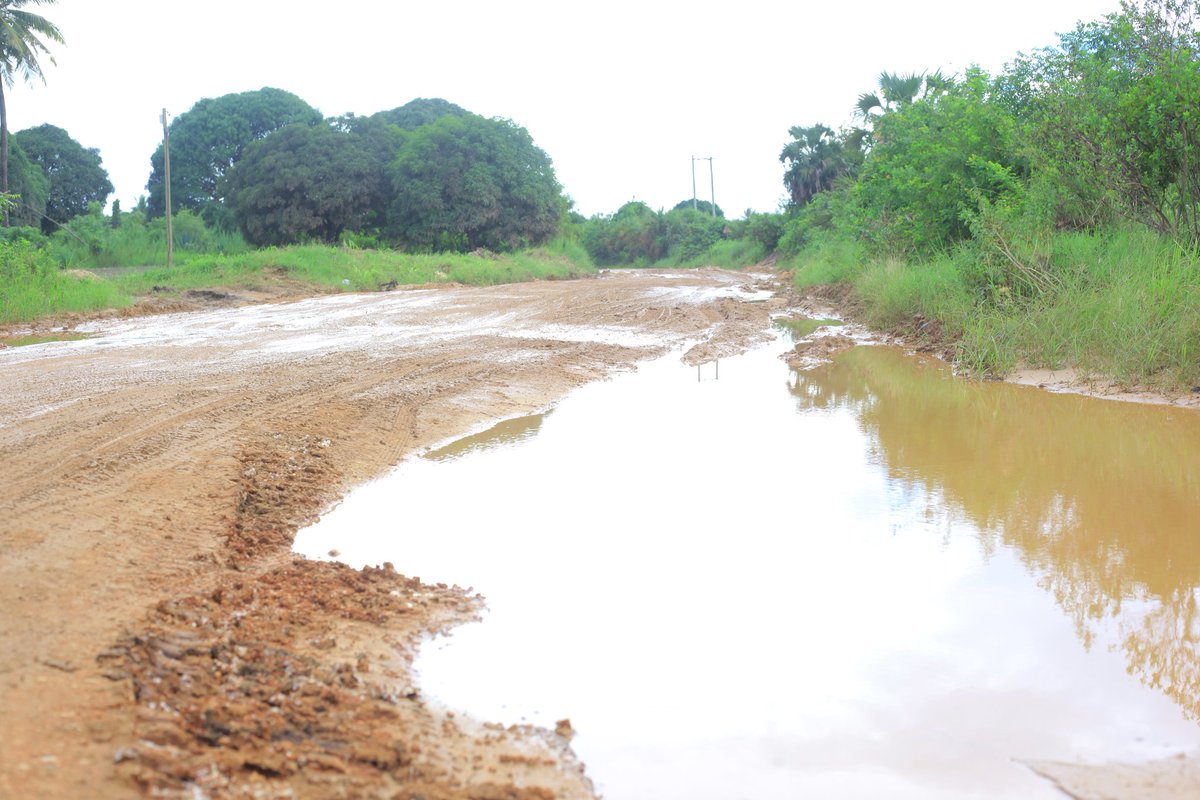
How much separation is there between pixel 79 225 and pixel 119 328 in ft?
83.2

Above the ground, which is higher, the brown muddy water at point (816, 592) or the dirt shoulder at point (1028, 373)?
the dirt shoulder at point (1028, 373)

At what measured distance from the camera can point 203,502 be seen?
494cm

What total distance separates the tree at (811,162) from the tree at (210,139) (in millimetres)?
24386

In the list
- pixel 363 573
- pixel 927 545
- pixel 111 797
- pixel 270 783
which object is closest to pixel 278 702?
pixel 270 783

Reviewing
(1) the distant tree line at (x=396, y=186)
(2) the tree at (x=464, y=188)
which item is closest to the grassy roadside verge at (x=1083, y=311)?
(2) the tree at (x=464, y=188)

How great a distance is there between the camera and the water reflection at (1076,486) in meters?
3.89

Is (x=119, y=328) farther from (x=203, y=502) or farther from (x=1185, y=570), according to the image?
(x=1185, y=570)

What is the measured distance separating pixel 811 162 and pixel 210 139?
30.8 m

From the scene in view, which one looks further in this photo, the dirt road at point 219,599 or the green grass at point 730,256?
the green grass at point 730,256

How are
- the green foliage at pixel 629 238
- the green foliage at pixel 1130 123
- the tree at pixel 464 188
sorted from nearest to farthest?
the green foliage at pixel 1130 123 → the tree at pixel 464 188 → the green foliage at pixel 629 238

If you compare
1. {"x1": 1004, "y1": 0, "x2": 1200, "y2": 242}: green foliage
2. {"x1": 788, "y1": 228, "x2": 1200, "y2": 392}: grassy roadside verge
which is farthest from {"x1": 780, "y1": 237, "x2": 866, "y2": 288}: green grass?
{"x1": 1004, "y1": 0, "x2": 1200, "y2": 242}: green foliage

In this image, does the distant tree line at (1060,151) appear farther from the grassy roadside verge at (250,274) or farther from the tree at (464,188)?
the tree at (464,188)

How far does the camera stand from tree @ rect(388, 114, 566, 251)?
3938 centimetres

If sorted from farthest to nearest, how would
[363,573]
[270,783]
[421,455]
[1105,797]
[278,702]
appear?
[421,455] < [363,573] < [278,702] < [1105,797] < [270,783]
